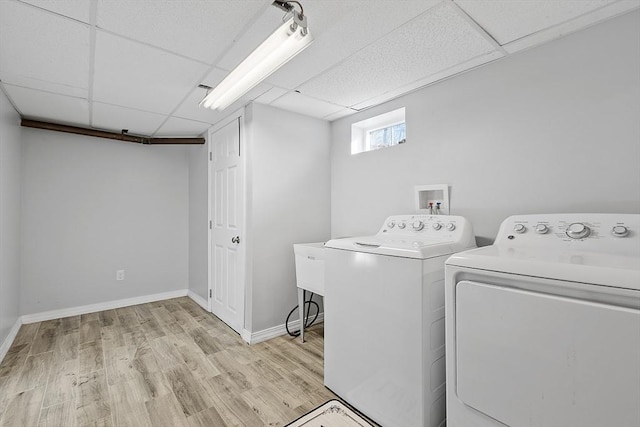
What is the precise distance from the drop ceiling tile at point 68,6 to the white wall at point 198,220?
2074mm

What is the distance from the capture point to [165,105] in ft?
8.34

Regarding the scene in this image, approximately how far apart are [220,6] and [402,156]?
1.58 meters

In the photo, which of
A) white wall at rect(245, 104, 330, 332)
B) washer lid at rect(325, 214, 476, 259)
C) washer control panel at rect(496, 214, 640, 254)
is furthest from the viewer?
white wall at rect(245, 104, 330, 332)

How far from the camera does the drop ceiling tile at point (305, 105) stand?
240 cm

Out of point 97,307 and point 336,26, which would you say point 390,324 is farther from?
point 97,307

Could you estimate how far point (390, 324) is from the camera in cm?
146

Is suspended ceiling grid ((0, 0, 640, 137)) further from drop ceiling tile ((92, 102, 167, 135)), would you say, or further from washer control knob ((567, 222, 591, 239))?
washer control knob ((567, 222, 591, 239))

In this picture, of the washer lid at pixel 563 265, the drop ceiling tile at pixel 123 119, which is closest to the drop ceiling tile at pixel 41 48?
the drop ceiling tile at pixel 123 119

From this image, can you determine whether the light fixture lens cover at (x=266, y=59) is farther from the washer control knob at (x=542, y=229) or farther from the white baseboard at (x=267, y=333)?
the white baseboard at (x=267, y=333)

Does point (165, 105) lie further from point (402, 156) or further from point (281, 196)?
point (402, 156)

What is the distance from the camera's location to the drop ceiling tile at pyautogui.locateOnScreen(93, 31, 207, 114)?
167 cm

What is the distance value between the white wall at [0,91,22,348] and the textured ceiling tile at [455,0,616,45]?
3.28 meters

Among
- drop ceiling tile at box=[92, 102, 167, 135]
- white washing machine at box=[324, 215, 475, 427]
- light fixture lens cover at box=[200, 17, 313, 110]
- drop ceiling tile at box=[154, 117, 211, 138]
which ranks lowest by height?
white washing machine at box=[324, 215, 475, 427]

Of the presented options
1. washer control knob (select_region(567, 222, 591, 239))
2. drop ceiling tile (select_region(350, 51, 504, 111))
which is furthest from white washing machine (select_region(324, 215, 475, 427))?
drop ceiling tile (select_region(350, 51, 504, 111))
